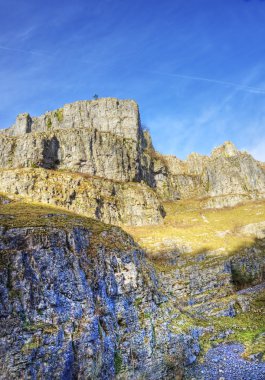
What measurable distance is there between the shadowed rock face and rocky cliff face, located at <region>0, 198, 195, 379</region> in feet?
0.22

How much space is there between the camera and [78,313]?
25.5 metres

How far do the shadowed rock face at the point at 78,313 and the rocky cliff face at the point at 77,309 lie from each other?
0.07 meters

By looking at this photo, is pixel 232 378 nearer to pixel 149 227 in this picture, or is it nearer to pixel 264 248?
pixel 264 248

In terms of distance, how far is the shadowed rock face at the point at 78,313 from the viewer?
21812 millimetres

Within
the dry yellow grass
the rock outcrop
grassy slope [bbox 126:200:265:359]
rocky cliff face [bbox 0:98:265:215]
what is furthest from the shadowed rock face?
rocky cliff face [bbox 0:98:265:215]

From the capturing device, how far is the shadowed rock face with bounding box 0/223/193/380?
2181 centimetres

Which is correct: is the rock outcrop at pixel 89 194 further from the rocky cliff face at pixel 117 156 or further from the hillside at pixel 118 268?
the rocky cliff face at pixel 117 156

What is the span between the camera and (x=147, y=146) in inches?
5709

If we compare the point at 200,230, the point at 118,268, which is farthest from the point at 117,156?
the point at 118,268

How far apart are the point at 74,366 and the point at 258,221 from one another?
252 ft

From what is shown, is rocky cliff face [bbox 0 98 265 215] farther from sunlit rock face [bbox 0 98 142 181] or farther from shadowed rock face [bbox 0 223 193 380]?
shadowed rock face [bbox 0 223 193 380]

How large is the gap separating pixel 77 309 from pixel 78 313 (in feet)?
1.16

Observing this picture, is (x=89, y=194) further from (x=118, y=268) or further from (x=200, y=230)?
(x=118, y=268)

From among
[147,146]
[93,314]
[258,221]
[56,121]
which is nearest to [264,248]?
[258,221]
